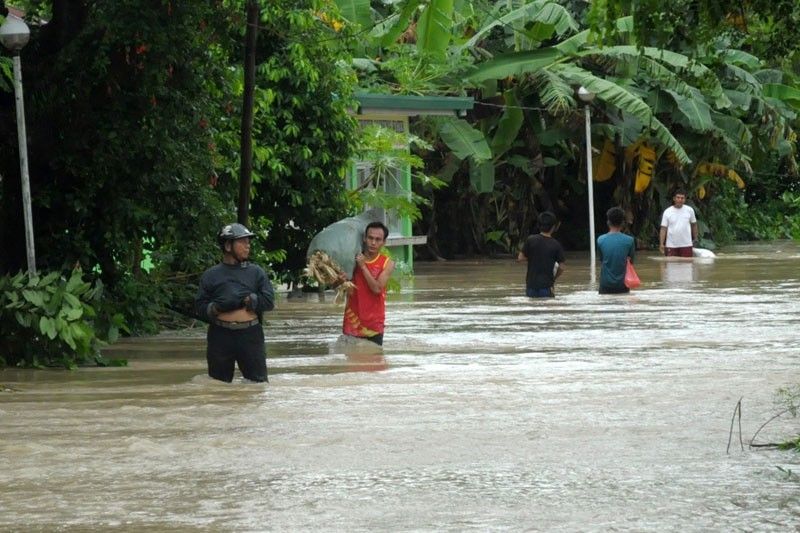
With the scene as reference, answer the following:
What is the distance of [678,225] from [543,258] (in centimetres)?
1101

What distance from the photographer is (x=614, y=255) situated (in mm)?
22203

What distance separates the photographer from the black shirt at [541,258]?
2122cm

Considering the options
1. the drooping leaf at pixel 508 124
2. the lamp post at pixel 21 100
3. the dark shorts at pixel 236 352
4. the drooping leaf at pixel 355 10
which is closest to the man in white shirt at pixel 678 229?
the drooping leaf at pixel 508 124

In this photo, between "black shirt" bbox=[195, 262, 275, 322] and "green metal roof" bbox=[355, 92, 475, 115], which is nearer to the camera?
"black shirt" bbox=[195, 262, 275, 322]

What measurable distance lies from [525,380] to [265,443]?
3735mm

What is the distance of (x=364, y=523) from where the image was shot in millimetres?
7820

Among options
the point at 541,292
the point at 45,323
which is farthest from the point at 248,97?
the point at 541,292

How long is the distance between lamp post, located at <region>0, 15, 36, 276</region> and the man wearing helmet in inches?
111

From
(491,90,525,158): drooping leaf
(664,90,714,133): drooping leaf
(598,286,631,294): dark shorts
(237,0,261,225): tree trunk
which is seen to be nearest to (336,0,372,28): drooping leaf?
(598,286,631,294): dark shorts

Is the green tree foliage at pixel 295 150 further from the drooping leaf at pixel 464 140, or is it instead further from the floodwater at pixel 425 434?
the drooping leaf at pixel 464 140

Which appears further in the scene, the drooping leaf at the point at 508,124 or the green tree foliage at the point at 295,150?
the drooping leaf at the point at 508,124

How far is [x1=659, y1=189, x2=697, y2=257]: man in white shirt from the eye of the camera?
3125 cm

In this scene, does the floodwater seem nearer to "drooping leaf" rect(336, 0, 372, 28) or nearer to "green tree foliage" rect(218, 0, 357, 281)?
"green tree foliage" rect(218, 0, 357, 281)

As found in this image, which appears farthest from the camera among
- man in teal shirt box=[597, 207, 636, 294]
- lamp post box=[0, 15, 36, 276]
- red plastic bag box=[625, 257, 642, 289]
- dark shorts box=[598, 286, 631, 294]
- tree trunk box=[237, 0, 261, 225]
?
dark shorts box=[598, 286, 631, 294]
